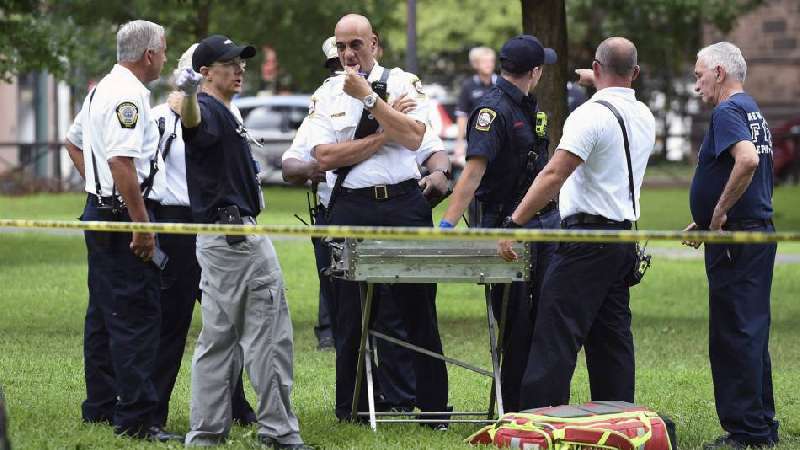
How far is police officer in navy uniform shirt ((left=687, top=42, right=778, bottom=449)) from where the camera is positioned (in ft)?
25.3

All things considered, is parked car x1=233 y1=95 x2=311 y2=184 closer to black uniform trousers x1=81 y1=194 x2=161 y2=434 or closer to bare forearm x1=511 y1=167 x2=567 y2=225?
black uniform trousers x1=81 y1=194 x2=161 y2=434

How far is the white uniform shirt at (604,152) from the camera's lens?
7551mm

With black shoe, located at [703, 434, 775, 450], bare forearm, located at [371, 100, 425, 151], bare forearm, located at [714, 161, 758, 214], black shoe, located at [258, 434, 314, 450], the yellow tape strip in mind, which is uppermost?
bare forearm, located at [371, 100, 425, 151]

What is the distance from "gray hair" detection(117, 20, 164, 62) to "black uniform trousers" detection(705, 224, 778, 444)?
2.81 metres

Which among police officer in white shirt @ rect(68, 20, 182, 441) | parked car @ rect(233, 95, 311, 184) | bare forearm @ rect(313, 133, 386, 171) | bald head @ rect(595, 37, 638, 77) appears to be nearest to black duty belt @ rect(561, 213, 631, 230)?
bald head @ rect(595, 37, 638, 77)

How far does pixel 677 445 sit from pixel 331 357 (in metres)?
3.78

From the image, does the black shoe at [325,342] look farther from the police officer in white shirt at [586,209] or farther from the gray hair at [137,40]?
the gray hair at [137,40]

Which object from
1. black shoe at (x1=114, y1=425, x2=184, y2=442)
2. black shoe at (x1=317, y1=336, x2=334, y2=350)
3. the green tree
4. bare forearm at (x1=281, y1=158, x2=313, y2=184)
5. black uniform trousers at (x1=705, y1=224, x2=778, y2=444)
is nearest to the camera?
black shoe at (x1=114, y1=425, x2=184, y2=442)

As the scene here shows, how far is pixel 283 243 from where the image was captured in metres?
19.8

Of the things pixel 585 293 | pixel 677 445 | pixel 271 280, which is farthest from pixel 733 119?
pixel 271 280

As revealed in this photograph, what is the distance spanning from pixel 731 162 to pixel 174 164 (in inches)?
114

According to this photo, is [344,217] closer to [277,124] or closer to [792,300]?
[792,300]

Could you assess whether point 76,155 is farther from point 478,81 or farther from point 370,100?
point 478,81

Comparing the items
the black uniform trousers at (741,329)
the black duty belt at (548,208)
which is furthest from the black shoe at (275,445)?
the black uniform trousers at (741,329)
